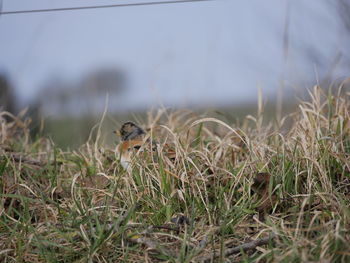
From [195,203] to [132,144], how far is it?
0.54 meters

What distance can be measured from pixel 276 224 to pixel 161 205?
51 cm

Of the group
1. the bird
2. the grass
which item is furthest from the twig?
the bird

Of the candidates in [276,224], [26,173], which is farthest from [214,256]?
[26,173]

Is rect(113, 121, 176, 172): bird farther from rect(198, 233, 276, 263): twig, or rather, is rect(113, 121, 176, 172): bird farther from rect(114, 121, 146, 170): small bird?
rect(198, 233, 276, 263): twig

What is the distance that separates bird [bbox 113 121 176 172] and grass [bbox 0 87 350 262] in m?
0.04

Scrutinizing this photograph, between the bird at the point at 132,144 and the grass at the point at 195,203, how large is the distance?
38 millimetres

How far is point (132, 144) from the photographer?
103 inches

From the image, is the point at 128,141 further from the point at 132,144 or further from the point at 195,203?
the point at 195,203

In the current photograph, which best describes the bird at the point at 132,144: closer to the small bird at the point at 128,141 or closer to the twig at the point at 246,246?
the small bird at the point at 128,141

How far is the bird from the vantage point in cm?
246

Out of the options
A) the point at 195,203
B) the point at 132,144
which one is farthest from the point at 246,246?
the point at 132,144

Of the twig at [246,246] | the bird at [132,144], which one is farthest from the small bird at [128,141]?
the twig at [246,246]

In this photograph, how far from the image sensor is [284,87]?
337cm

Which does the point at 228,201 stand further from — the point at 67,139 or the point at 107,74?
the point at 107,74
